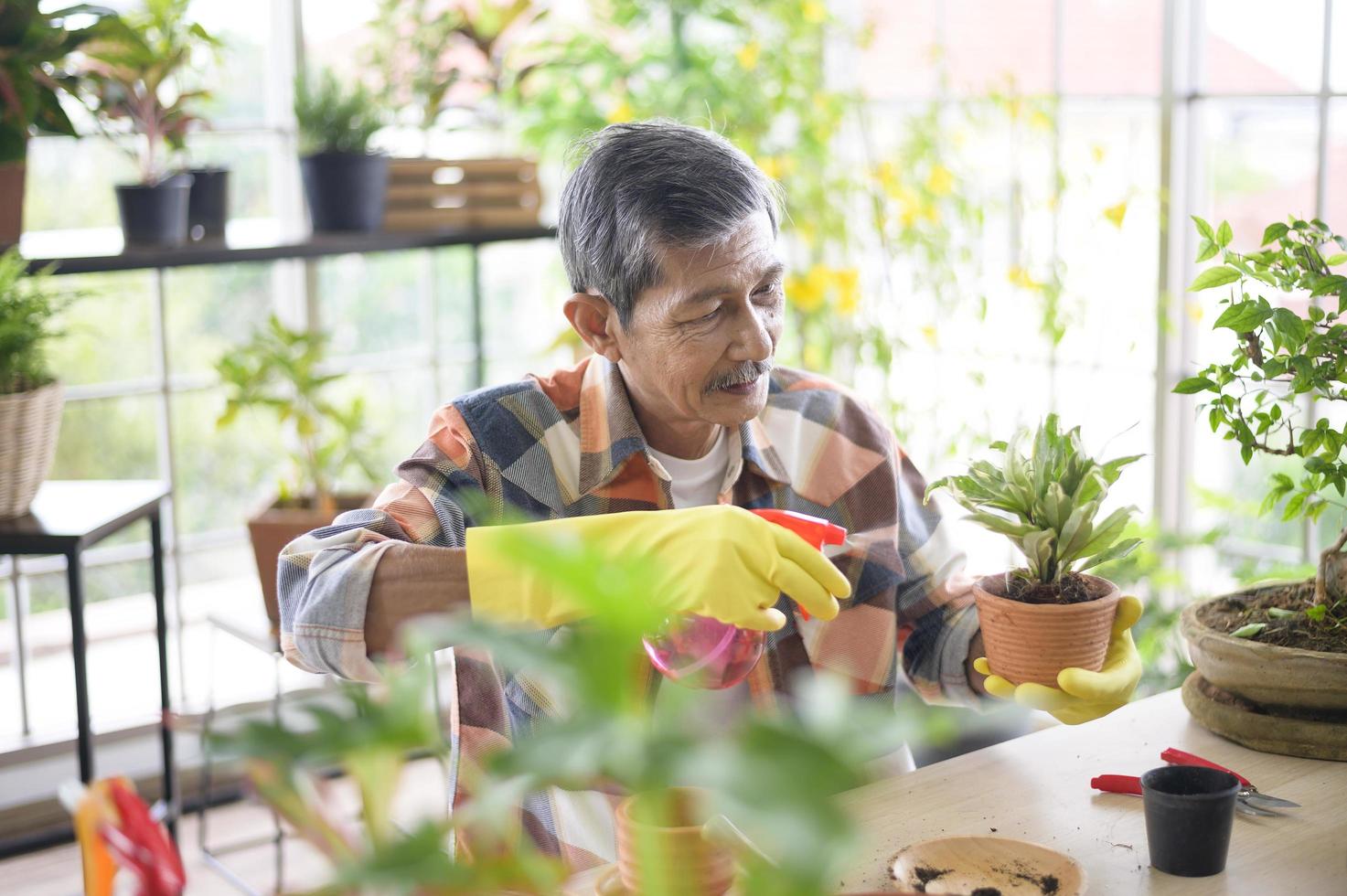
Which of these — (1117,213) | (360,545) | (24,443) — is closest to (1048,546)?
(360,545)

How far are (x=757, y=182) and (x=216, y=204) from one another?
1.78 m

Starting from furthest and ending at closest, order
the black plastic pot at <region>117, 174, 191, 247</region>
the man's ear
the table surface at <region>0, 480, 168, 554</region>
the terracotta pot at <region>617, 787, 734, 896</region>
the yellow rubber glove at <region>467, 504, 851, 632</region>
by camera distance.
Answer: the black plastic pot at <region>117, 174, 191, 247</region> → the table surface at <region>0, 480, 168, 554</region> → the man's ear → the yellow rubber glove at <region>467, 504, 851, 632</region> → the terracotta pot at <region>617, 787, 734, 896</region>

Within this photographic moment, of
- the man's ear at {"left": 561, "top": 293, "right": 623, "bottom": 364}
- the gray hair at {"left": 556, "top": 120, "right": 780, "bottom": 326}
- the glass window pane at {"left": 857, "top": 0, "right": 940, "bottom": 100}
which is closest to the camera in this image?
the gray hair at {"left": 556, "top": 120, "right": 780, "bottom": 326}

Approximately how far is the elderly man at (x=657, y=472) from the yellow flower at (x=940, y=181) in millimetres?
1484

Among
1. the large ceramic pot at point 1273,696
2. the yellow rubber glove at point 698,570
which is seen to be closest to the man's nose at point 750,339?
Answer: the yellow rubber glove at point 698,570

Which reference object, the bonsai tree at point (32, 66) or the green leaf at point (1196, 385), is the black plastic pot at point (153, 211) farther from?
the green leaf at point (1196, 385)

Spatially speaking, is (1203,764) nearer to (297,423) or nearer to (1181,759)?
(1181,759)

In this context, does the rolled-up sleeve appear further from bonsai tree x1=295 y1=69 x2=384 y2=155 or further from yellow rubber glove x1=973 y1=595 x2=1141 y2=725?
bonsai tree x1=295 y1=69 x2=384 y2=155

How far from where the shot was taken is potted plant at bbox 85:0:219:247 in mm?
2814

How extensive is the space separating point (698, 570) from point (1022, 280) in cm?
192

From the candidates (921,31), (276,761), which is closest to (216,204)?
(921,31)

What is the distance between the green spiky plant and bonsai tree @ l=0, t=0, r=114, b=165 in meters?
1.94

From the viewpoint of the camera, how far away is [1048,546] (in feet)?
4.58

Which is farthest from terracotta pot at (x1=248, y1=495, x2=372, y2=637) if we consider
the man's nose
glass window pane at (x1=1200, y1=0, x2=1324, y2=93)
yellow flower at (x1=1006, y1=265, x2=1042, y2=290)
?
glass window pane at (x1=1200, y1=0, x2=1324, y2=93)
